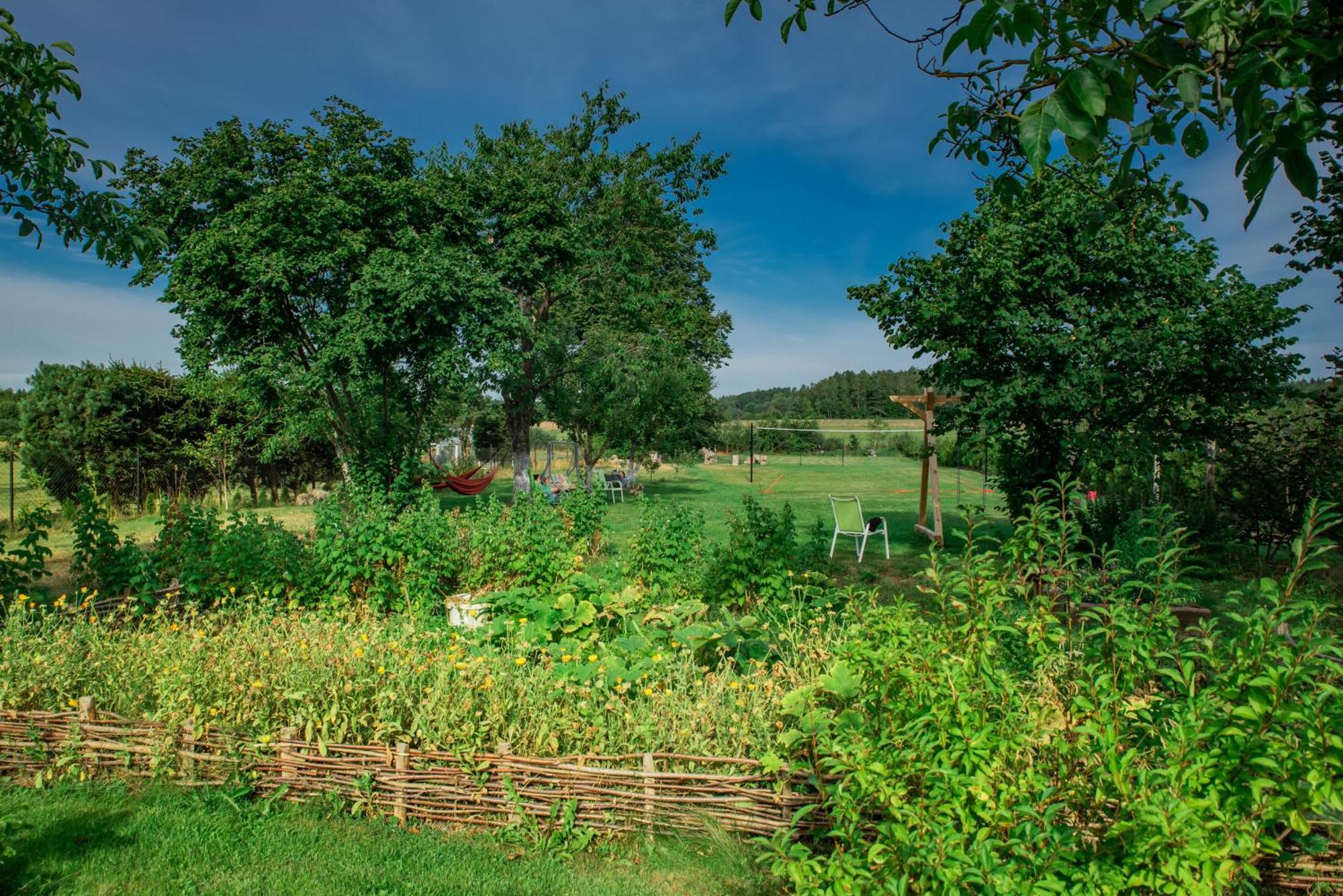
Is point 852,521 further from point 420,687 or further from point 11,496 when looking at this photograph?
point 11,496

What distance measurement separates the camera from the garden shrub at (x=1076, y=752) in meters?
1.46


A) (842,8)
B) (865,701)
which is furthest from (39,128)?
(865,701)

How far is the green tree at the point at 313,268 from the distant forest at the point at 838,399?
64.3 meters

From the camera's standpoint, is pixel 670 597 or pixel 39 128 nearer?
pixel 39 128

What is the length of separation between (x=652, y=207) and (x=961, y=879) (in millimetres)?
16390

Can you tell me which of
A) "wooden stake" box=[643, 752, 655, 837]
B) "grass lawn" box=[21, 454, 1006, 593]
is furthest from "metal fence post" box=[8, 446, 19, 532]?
"wooden stake" box=[643, 752, 655, 837]

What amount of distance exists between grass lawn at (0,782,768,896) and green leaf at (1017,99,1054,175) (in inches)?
85.3

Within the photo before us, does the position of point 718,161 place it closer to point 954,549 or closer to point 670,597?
point 954,549

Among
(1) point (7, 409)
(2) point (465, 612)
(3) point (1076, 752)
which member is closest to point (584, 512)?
(2) point (465, 612)

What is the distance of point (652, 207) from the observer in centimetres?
1652

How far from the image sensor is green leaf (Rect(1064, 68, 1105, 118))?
1147 mm

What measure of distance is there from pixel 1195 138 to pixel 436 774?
2.97 meters

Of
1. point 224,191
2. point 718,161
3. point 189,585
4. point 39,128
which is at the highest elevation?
point 718,161

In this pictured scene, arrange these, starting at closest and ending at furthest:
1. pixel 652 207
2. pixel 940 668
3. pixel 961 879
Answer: pixel 961 879, pixel 940 668, pixel 652 207
